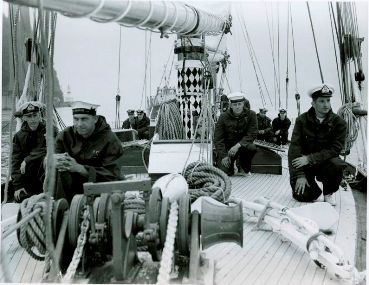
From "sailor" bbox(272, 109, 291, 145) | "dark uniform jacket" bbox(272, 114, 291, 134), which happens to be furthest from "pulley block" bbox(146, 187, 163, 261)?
"dark uniform jacket" bbox(272, 114, 291, 134)

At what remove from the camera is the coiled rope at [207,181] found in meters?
3.37

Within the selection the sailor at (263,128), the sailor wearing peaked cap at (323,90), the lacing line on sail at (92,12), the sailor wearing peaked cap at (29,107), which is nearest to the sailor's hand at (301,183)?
the sailor wearing peaked cap at (323,90)

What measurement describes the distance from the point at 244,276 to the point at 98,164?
1.25m

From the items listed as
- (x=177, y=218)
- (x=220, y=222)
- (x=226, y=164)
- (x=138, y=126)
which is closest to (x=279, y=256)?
(x=220, y=222)

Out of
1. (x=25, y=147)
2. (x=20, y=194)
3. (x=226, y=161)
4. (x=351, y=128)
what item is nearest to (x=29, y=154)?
(x=25, y=147)

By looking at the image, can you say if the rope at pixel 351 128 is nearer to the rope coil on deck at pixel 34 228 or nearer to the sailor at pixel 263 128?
the rope coil on deck at pixel 34 228

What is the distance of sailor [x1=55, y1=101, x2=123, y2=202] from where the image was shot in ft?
9.39

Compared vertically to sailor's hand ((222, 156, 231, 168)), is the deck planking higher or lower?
lower

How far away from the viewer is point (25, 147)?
3785mm

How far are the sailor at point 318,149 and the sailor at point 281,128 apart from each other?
7.57 meters

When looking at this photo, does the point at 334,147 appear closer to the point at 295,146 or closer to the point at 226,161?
the point at 295,146

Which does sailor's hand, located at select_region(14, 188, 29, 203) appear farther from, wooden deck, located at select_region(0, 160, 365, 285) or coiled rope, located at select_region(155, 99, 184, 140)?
coiled rope, located at select_region(155, 99, 184, 140)

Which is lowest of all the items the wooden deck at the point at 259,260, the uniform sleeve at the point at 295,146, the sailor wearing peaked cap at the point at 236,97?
the wooden deck at the point at 259,260

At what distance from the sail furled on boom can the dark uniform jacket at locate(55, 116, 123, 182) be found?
78 centimetres
